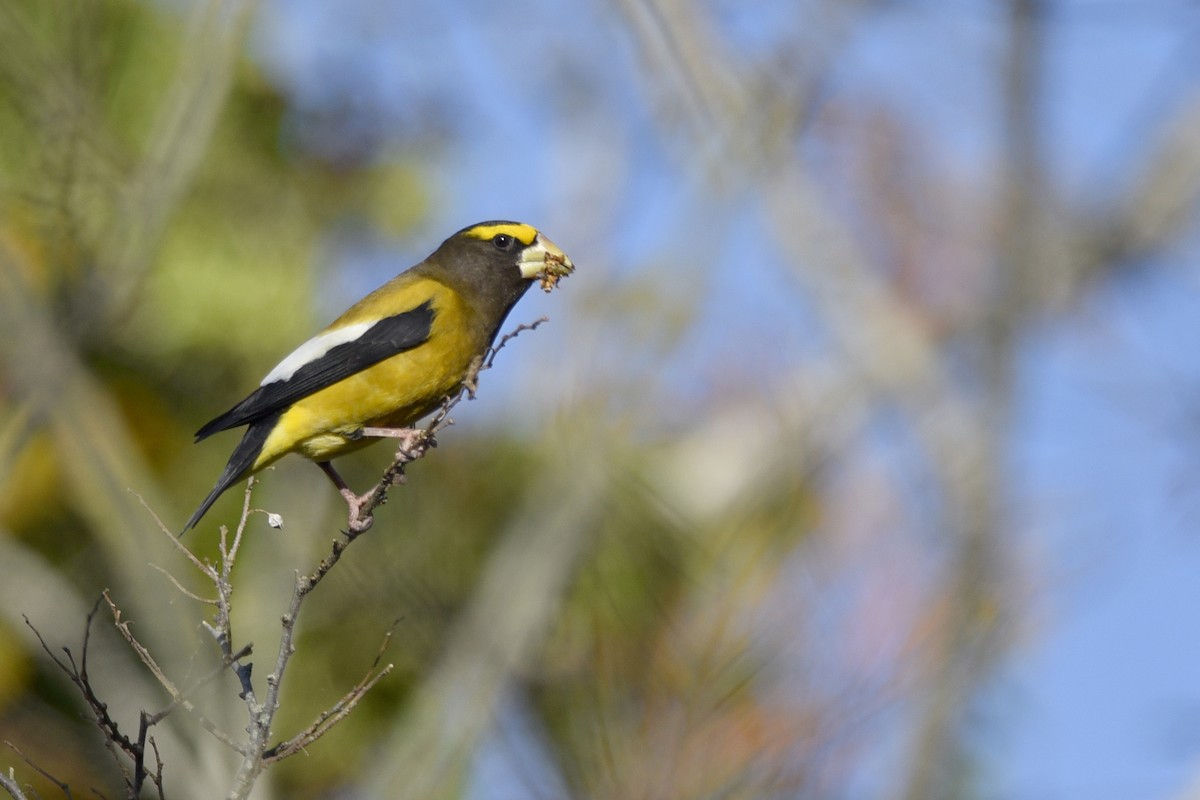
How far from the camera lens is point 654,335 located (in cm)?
839

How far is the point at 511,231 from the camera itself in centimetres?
582

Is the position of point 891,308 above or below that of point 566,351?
below

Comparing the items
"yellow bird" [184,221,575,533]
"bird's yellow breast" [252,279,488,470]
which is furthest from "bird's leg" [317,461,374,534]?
"bird's yellow breast" [252,279,488,470]

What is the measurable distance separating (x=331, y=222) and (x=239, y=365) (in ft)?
3.75

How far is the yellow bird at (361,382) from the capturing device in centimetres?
512

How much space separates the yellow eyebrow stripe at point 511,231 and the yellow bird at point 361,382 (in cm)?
38

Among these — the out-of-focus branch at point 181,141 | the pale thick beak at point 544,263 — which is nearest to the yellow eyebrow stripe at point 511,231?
the pale thick beak at point 544,263

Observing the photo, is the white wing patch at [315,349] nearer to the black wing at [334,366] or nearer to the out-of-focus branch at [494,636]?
the black wing at [334,366]

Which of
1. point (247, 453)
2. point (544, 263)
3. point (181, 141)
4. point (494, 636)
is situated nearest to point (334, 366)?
point (247, 453)

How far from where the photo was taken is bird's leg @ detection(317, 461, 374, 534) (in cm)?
406

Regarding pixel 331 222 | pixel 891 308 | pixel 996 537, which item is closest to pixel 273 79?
pixel 331 222

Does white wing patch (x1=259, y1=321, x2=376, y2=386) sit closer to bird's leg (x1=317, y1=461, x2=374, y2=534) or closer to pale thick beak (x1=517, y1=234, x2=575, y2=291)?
bird's leg (x1=317, y1=461, x2=374, y2=534)

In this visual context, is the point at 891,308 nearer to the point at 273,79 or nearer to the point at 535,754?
the point at 535,754

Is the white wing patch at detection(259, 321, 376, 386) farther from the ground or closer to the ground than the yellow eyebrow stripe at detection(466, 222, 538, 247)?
closer to the ground
